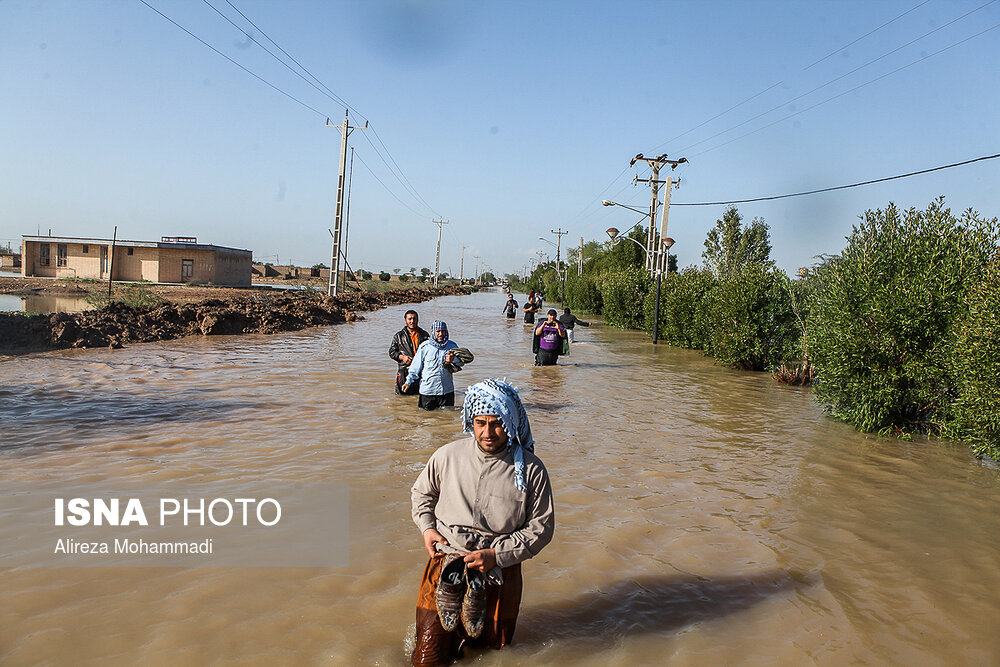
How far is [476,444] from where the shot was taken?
354cm

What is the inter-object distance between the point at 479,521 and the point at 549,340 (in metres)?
12.6

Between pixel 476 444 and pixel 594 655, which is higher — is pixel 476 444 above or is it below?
above

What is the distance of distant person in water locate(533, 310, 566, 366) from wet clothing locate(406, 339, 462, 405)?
6180 mm

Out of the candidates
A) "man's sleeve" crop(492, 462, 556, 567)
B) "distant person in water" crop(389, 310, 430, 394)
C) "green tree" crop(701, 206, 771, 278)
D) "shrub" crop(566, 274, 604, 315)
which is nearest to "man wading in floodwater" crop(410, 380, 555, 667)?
"man's sleeve" crop(492, 462, 556, 567)

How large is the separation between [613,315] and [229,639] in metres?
31.0

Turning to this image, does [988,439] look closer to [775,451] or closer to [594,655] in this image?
[775,451]

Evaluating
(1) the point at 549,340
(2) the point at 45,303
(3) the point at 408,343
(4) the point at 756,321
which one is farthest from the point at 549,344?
(2) the point at 45,303

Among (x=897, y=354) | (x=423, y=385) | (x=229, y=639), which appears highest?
(x=897, y=354)

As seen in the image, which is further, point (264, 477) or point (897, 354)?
point (897, 354)

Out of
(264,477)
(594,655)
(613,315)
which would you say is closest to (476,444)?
(594,655)

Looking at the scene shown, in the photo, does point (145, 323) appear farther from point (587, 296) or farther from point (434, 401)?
point (587, 296)

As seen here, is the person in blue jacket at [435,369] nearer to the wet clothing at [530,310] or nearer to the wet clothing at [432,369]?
the wet clothing at [432,369]

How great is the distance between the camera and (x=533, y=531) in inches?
132

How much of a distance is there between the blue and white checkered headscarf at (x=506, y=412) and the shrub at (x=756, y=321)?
14303mm
